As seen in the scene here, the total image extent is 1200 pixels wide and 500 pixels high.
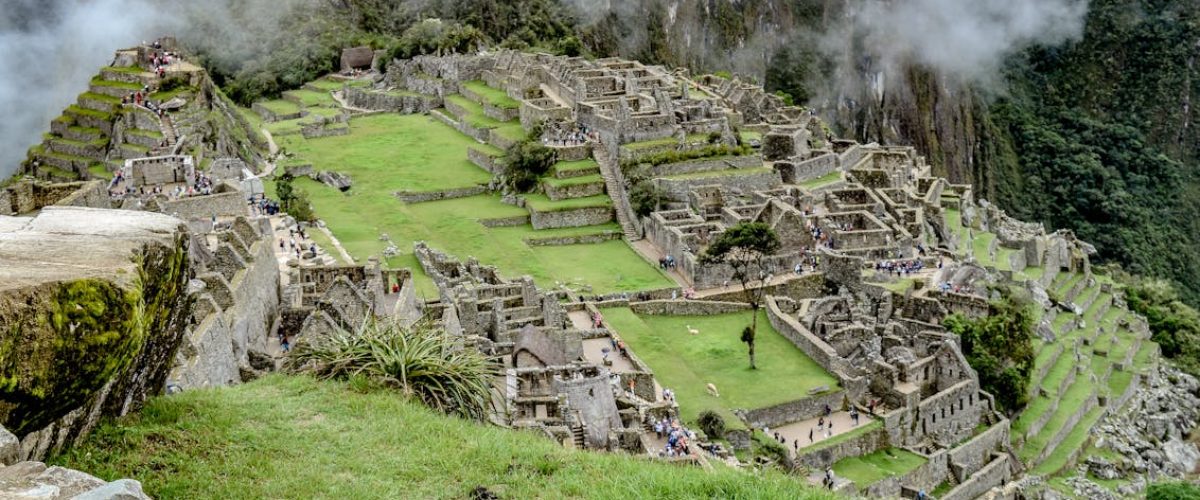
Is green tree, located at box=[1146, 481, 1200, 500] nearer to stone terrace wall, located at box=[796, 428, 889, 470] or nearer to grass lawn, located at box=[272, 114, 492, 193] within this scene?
stone terrace wall, located at box=[796, 428, 889, 470]

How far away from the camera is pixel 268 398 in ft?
47.3

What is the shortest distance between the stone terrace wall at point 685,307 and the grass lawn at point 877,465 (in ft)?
29.1

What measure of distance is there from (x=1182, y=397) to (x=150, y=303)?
45.1 metres

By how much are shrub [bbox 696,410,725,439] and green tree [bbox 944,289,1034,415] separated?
11.0m

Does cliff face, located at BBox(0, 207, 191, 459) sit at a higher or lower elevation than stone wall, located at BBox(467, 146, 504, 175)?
higher

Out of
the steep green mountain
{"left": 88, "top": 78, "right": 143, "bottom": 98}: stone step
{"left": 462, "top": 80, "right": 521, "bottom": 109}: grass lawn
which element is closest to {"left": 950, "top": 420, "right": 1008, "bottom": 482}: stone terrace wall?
{"left": 462, "top": 80, "right": 521, "bottom": 109}: grass lawn

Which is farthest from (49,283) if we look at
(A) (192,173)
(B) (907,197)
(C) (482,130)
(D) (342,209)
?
(C) (482,130)

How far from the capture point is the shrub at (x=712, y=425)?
28.1 metres

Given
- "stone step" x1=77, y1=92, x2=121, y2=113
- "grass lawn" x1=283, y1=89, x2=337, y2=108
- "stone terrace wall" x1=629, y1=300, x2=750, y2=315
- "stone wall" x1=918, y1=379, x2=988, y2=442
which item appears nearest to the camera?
"stone wall" x1=918, y1=379, x2=988, y2=442

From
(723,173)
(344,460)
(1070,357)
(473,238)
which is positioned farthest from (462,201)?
(344,460)

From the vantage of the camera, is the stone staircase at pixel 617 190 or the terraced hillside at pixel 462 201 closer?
the terraced hillside at pixel 462 201

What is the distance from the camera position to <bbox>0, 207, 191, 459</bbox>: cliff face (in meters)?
8.52

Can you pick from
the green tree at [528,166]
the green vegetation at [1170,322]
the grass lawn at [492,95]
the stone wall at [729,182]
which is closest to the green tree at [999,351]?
the stone wall at [729,182]

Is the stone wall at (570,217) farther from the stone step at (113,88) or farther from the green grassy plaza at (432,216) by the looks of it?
Result: the stone step at (113,88)
